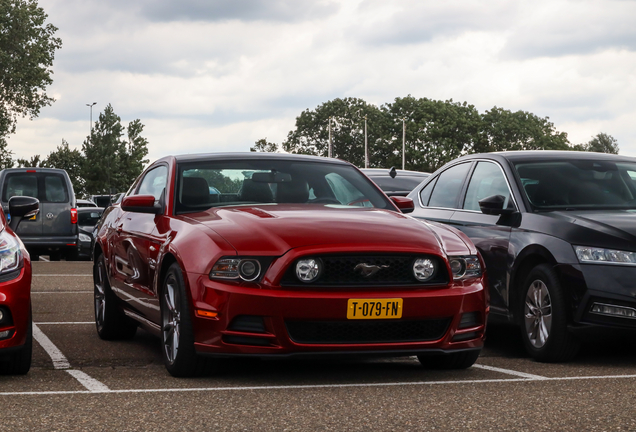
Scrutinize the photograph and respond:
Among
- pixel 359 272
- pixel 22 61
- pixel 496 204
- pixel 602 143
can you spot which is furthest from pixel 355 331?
pixel 602 143

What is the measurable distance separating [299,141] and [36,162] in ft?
89.6

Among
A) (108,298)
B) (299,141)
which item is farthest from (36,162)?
(108,298)

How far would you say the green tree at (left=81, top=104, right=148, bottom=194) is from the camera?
Result: 88.5 meters

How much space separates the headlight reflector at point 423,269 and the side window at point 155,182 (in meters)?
2.29

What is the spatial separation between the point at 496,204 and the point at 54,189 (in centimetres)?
1466

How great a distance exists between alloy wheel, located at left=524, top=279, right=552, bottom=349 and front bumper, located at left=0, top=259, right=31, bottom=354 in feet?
11.4

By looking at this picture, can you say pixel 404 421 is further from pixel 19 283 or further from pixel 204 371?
pixel 19 283

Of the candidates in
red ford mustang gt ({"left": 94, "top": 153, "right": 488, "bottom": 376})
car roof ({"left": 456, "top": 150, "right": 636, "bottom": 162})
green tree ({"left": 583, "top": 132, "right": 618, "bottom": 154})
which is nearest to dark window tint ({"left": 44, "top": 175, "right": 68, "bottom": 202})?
car roof ({"left": 456, "top": 150, "right": 636, "bottom": 162})

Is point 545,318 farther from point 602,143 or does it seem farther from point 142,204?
point 602,143

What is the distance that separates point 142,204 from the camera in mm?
6820

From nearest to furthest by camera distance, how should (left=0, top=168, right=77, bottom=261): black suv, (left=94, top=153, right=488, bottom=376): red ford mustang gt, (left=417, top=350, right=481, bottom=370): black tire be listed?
(left=94, top=153, right=488, bottom=376): red ford mustang gt → (left=417, top=350, right=481, bottom=370): black tire → (left=0, top=168, right=77, bottom=261): black suv

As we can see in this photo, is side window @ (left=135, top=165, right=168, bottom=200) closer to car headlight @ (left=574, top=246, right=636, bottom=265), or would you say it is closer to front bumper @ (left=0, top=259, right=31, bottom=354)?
front bumper @ (left=0, top=259, right=31, bottom=354)

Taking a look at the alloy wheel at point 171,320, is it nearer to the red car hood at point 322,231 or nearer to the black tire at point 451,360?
the red car hood at point 322,231

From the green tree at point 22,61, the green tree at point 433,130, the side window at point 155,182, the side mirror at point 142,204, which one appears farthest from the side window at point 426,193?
the green tree at point 433,130
